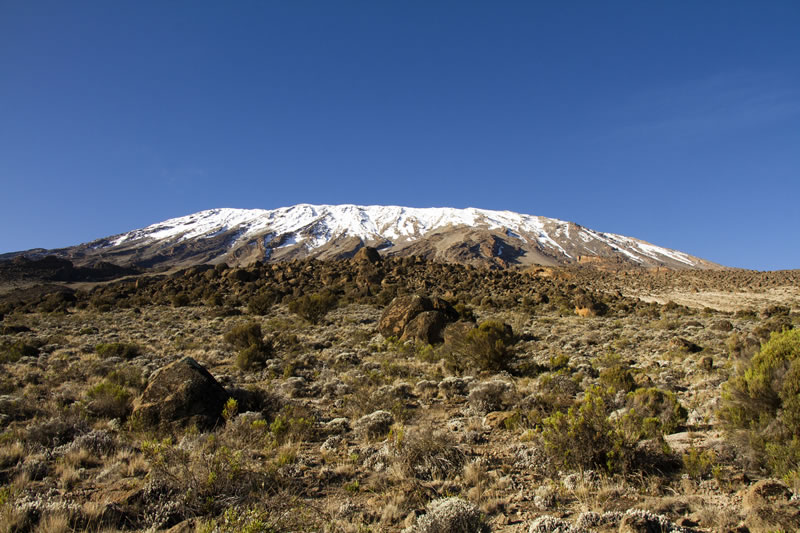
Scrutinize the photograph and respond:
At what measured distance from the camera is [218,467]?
4.39 meters

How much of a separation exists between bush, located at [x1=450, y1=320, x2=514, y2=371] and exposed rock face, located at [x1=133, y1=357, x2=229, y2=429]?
684 cm

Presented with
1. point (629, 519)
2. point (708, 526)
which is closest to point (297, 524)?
point (629, 519)

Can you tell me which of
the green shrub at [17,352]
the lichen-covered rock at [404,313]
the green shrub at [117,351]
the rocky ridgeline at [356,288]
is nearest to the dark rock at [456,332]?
the lichen-covered rock at [404,313]

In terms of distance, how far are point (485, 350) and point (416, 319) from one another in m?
6.55

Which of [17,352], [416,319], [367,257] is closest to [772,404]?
[416,319]

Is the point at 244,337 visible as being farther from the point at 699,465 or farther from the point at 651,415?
the point at 699,465

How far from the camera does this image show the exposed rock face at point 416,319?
16422 millimetres

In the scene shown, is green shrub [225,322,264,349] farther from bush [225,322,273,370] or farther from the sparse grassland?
the sparse grassland

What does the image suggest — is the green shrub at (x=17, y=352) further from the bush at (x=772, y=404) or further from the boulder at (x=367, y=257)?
the boulder at (x=367, y=257)

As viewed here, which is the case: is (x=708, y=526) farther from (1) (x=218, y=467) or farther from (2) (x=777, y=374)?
(1) (x=218, y=467)

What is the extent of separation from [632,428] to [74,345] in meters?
20.5

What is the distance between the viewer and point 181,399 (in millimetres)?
6652

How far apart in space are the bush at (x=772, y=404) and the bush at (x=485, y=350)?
633cm

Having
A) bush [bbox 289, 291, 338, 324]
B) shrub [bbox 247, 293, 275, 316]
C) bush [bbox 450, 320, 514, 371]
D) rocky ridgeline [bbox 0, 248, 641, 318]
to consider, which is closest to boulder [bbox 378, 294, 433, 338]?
bush [bbox 450, 320, 514, 371]
